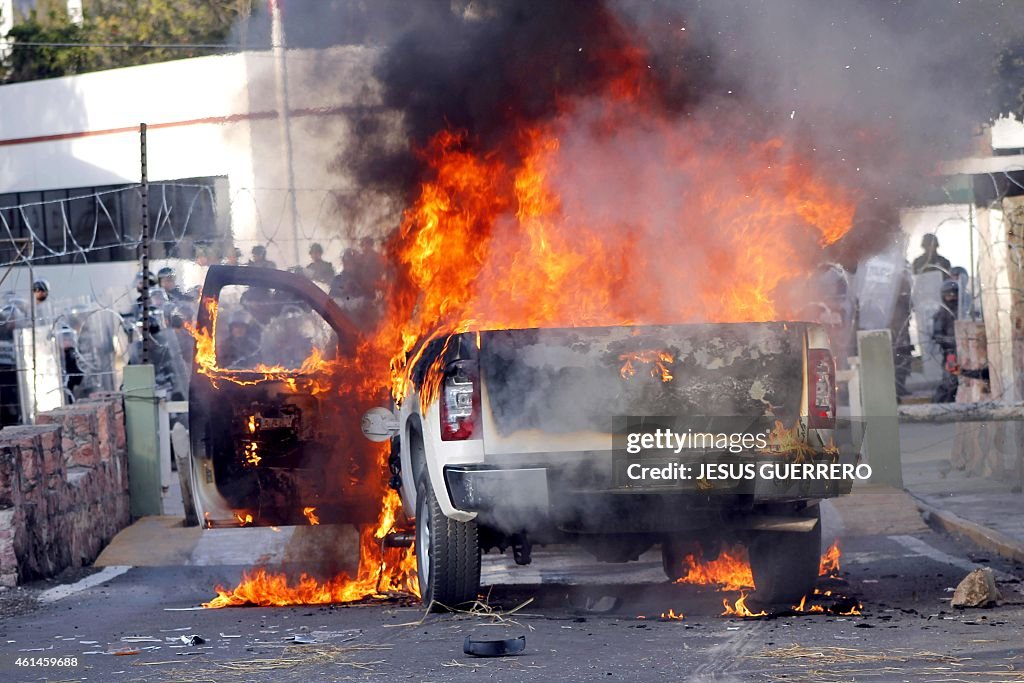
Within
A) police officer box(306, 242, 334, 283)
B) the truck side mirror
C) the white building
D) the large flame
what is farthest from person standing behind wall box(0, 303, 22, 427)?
the truck side mirror

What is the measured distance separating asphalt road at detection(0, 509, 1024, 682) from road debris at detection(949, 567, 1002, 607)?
0.08m

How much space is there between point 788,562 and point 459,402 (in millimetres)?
2010

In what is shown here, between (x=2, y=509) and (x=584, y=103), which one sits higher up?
(x=584, y=103)

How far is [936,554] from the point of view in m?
10.2

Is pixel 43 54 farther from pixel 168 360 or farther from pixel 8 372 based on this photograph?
pixel 168 360

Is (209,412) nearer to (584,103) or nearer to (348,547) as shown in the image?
(348,547)

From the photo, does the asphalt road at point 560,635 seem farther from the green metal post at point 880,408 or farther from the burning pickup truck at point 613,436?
the green metal post at point 880,408

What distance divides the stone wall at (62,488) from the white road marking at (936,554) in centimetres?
581

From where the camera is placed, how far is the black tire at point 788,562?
8.05 meters

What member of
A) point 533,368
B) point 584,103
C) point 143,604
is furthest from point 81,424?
point 533,368

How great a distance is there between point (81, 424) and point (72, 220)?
62.6 ft

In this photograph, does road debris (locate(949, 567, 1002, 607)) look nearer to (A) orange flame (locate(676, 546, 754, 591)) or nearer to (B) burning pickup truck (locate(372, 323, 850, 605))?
(B) burning pickup truck (locate(372, 323, 850, 605))

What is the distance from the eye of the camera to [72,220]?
96.8 ft

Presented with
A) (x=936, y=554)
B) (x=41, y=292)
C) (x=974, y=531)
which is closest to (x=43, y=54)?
(x=41, y=292)
